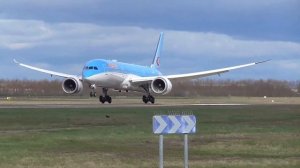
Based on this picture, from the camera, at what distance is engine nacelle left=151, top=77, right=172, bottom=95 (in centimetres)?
6725

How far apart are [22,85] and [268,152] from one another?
144m

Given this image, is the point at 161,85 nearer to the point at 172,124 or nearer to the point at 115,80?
A: the point at 115,80

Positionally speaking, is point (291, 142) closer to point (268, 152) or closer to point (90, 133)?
point (268, 152)

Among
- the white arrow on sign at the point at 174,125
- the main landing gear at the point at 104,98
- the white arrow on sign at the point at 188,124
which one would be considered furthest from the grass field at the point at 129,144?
the main landing gear at the point at 104,98

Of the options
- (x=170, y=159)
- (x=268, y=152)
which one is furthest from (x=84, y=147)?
(x=268, y=152)

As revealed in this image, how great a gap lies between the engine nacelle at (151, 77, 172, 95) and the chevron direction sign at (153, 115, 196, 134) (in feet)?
171

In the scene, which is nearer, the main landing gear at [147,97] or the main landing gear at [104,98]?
the main landing gear at [104,98]

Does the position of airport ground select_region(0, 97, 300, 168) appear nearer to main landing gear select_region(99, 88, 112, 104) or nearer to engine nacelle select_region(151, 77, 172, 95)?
engine nacelle select_region(151, 77, 172, 95)

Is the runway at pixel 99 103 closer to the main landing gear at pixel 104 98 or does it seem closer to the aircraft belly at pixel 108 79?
the main landing gear at pixel 104 98

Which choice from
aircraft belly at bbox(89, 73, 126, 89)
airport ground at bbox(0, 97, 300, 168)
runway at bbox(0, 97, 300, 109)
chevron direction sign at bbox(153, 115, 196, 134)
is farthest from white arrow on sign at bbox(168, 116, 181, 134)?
aircraft belly at bbox(89, 73, 126, 89)

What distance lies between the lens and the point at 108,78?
68.1 meters

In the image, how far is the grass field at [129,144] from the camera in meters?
19.8

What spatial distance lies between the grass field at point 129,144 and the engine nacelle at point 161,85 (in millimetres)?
26768

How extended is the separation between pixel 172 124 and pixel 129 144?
36.6 ft
